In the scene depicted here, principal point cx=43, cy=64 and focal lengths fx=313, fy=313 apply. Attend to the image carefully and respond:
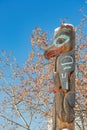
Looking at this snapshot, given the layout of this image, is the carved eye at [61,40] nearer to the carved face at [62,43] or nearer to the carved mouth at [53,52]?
the carved face at [62,43]

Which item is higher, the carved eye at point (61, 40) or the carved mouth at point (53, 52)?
the carved eye at point (61, 40)

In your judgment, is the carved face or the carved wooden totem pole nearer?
the carved wooden totem pole

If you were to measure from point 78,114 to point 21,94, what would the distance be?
4.61 meters

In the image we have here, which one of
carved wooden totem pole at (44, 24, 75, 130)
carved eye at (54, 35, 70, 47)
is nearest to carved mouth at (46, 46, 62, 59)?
carved wooden totem pole at (44, 24, 75, 130)

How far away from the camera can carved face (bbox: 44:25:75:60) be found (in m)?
7.93

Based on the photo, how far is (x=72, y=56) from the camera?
25.7ft

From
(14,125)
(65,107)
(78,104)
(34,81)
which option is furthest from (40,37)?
(65,107)

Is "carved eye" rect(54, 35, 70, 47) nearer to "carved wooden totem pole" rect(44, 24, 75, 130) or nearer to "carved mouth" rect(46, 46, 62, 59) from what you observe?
"carved wooden totem pole" rect(44, 24, 75, 130)

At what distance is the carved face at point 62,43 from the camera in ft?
26.0

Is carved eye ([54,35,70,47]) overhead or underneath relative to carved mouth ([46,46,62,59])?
overhead

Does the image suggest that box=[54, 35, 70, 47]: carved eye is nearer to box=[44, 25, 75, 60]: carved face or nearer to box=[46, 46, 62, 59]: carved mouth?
box=[44, 25, 75, 60]: carved face

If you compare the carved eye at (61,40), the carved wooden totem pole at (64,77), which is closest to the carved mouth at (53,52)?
the carved wooden totem pole at (64,77)

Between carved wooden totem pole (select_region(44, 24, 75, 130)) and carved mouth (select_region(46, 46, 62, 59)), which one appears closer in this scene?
carved wooden totem pole (select_region(44, 24, 75, 130))

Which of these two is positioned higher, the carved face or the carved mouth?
the carved face
